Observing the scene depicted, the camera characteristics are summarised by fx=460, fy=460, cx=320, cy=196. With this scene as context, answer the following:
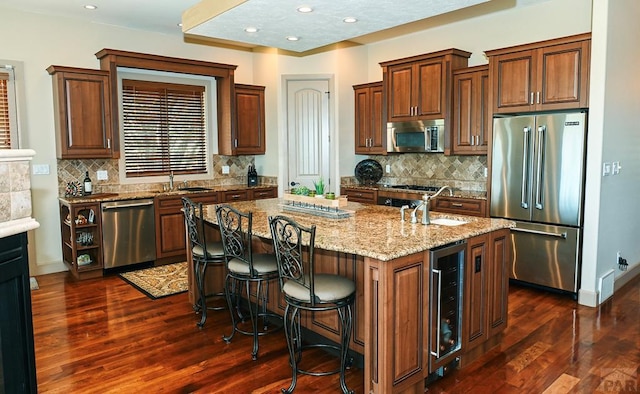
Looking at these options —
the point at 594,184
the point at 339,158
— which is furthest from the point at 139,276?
the point at 594,184

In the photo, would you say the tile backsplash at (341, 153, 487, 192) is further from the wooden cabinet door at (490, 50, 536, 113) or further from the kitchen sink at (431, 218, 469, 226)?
the kitchen sink at (431, 218, 469, 226)

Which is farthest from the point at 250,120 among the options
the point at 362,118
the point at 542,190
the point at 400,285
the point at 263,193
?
the point at 400,285

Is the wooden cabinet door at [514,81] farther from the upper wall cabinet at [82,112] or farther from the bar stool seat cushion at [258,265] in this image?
the upper wall cabinet at [82,112]

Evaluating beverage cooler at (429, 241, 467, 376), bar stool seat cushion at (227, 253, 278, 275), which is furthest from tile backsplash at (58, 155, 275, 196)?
beverage cooler at (429, 241, 467, 376)

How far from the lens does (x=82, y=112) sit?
5.28 m

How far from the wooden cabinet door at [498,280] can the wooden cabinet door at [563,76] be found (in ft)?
5.92

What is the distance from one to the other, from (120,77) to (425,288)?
16.4 feet

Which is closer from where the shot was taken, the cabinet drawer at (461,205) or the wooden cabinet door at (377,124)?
the cabinet drawer at (461,205)

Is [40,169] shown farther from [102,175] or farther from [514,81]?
[514,81]

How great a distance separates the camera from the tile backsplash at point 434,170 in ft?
18.8

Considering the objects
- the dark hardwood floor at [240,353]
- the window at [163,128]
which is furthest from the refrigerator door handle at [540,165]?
the window at [163,128]

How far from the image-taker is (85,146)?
534 cm

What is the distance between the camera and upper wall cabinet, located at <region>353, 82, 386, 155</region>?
639 centimetres

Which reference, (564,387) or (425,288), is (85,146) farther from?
(564,387)
